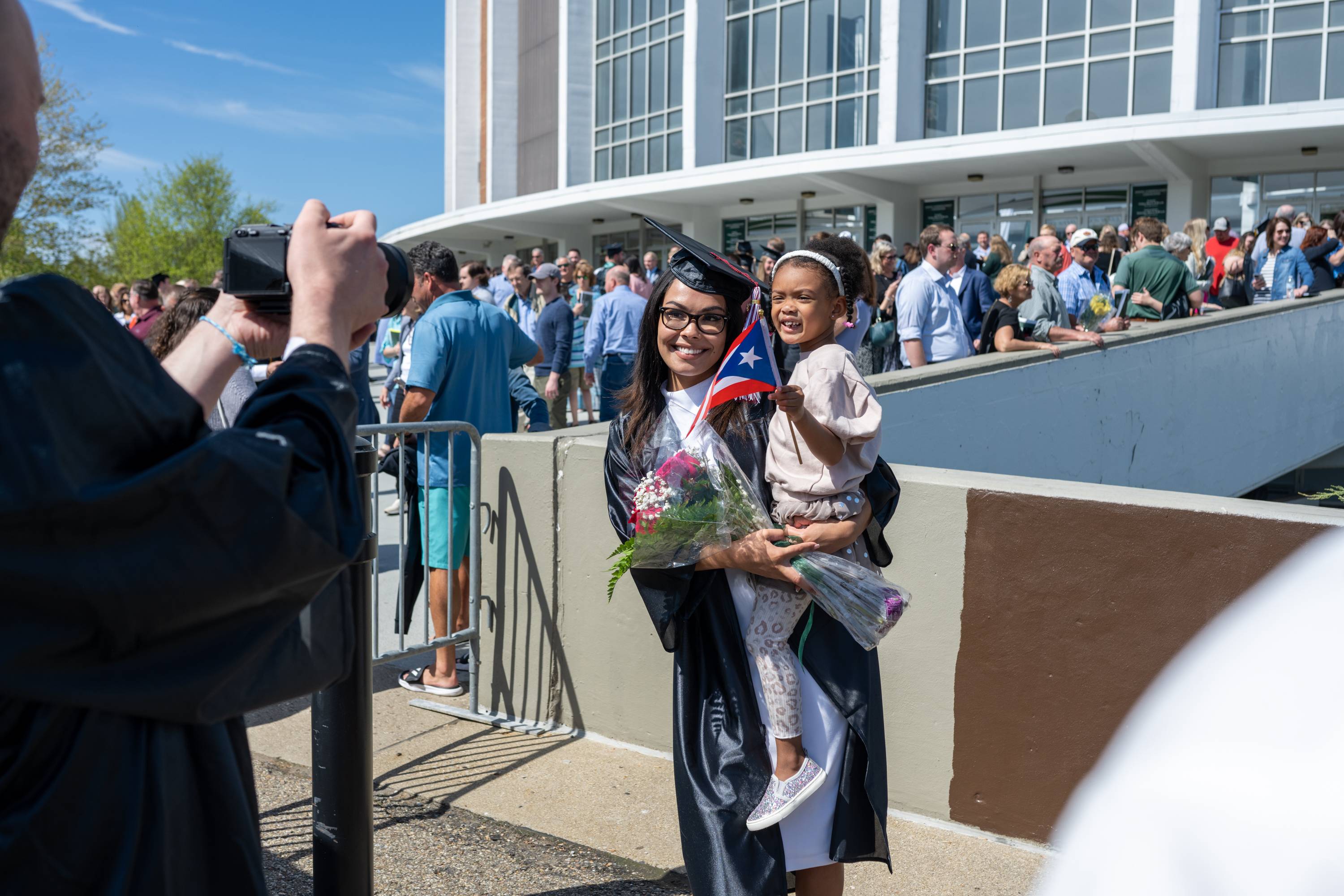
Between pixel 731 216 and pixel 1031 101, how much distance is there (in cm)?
809

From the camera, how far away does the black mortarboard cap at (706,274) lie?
2996mm

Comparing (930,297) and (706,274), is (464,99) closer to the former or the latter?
(930,297)

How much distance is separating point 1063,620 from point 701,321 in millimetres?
1649

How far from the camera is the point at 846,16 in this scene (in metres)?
26.5

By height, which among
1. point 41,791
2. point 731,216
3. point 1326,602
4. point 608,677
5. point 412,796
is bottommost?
point 412,796

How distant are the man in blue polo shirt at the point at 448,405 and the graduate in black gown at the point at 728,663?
2325 mm

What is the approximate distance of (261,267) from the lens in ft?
5.55

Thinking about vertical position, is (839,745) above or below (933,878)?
above

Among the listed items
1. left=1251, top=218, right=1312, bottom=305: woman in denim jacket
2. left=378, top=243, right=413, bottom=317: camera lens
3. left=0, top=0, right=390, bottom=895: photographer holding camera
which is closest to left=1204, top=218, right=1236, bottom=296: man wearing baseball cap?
left=1251, top=218, right=1312, bottom=305: woman in denim jacket

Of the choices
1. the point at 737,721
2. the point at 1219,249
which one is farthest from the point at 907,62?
the point at 737,721

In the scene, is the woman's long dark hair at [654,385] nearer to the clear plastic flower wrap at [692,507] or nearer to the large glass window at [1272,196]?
the clear plastic flower wrap at [692,507]

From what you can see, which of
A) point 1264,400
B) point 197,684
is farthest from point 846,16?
point 197,684

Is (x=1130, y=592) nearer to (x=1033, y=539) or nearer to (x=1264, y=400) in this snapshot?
(x=1033, y=539)

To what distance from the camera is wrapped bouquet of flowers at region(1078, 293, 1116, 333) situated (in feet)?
30.0
